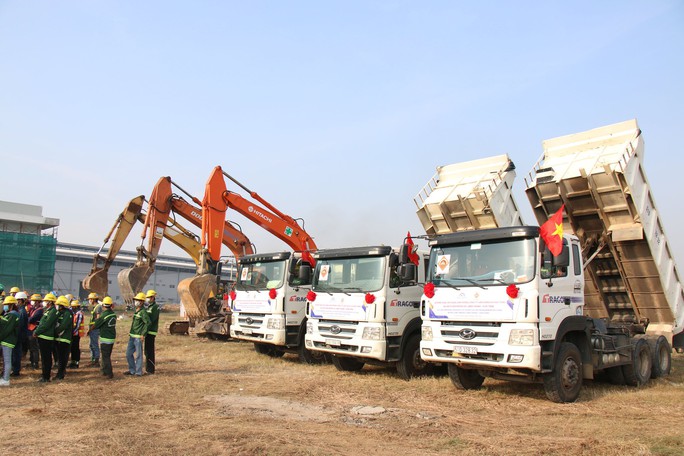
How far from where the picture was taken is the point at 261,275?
43.3ft

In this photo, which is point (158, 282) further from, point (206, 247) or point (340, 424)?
point (340, 424)

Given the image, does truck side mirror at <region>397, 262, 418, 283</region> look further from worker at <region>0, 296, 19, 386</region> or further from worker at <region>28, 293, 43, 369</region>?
worker at <region>28, 293, 43, 369</region>

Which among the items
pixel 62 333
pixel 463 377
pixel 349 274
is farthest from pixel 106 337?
pixel 463 377

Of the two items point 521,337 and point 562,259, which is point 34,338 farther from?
point 562,259

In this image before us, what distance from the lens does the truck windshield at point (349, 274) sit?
1041 cm

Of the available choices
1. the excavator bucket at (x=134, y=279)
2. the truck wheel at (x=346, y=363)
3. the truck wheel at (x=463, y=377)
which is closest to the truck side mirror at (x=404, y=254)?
the truck wheel at (x=463, y=377)

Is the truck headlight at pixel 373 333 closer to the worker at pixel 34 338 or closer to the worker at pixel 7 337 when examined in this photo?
the worker at pixel 7 337

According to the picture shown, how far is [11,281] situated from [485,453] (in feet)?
133

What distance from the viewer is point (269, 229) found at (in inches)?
724

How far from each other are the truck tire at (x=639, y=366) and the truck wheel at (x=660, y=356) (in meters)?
0.21

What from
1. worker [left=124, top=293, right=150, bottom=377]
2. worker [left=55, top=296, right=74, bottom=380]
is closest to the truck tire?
worker [left=124, top=293, right=150, bottom=377]

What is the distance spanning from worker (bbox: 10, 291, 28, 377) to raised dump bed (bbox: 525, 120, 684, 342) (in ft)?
33.8

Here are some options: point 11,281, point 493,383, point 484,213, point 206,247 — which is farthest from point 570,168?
point 11,281

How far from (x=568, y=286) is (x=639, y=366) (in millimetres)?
2988
